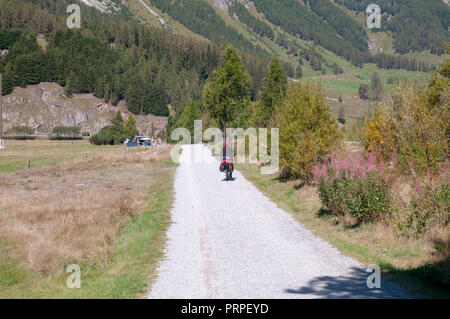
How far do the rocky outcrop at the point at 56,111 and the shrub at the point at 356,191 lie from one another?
14081 centimetres

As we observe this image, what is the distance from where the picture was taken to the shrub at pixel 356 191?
11930mm

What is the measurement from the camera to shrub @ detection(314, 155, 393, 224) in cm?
1193

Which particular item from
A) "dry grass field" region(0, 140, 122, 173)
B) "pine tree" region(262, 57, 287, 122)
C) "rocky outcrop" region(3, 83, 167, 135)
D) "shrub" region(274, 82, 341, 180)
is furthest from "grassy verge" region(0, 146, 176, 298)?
"rocky outcrop" region(3, 83, 167, 135)

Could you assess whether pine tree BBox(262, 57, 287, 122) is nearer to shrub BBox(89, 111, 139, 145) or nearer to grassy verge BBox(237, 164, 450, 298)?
grassy verge BBox(237, 164, 450, 298)

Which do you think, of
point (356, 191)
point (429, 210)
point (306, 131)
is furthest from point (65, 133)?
point (429, 210)

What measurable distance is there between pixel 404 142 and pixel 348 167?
4.72m

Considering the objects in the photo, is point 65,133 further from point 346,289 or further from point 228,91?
point 346,289

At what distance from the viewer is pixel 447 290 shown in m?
7.17

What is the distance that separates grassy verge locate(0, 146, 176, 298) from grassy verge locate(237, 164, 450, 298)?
4.55 meters

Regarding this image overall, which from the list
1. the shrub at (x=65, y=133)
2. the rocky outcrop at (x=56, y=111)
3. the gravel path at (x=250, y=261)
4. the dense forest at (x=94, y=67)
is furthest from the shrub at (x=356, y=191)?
the dense forest at (x=94, y=67)

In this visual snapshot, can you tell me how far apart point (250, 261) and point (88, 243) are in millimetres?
5031

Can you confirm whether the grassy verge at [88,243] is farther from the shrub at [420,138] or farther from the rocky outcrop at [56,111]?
the rocky outcrop at [56,111]
